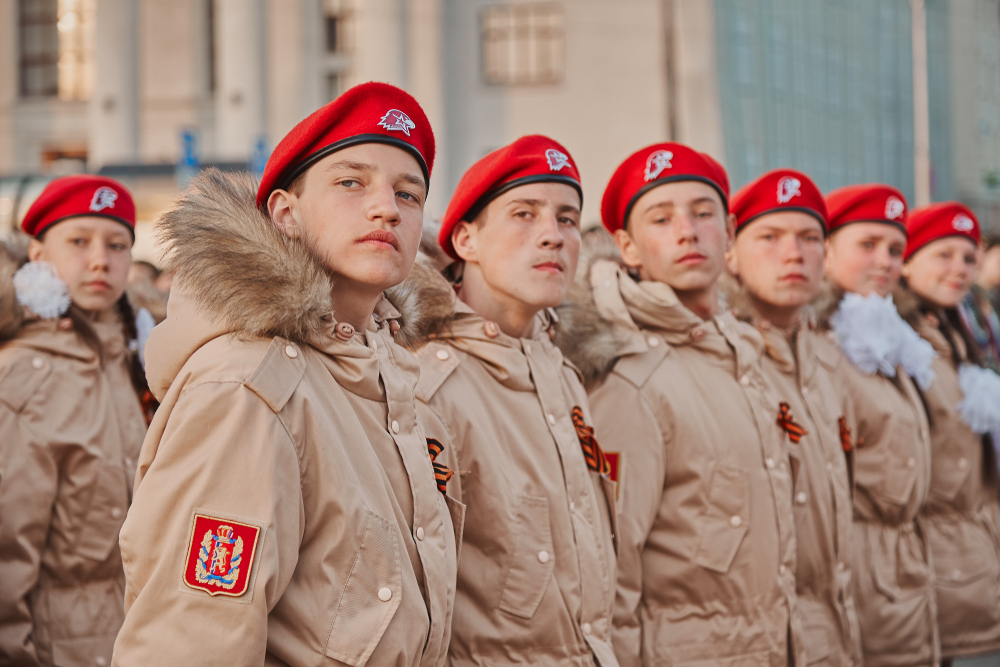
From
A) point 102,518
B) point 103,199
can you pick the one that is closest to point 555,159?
point 103,199

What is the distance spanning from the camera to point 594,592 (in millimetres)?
2781

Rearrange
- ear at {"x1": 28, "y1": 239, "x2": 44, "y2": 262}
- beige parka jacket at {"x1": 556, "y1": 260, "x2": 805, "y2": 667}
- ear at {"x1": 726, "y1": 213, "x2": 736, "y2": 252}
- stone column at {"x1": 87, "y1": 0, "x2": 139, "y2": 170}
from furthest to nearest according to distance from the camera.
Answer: stone column at {"x1": 87, "y1": 0, "x2": 139, "y2": 170}
ear at {"x1": 28, "y1": 239, "x2": 44, "y2": 262}
ear at {"x1": 726, "y1": 213, "x2": 736, "y2": 252}
beige parka jacket at {"x1": 556, "y1": 260, "x2": 805, "y2": 667}

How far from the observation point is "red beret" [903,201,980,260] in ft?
17.5

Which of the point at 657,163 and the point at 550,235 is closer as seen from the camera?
the point at 550,235

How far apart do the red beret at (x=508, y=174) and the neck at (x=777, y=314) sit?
4.42 ft

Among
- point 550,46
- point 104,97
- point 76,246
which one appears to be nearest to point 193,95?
point 104,97

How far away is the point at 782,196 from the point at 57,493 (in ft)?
10.2

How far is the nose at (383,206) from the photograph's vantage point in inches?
86.7

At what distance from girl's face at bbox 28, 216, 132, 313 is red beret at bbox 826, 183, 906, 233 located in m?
3.23

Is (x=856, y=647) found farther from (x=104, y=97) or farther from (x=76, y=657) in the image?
(x=104, y=97)

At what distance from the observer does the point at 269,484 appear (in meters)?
1.84

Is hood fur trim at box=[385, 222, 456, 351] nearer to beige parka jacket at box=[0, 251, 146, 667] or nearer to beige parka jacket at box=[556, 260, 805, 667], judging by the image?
beige parka jacket at box=[556, 260, 805, 667]

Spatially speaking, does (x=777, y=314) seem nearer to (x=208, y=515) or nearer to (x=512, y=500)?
(x=512, y=500)

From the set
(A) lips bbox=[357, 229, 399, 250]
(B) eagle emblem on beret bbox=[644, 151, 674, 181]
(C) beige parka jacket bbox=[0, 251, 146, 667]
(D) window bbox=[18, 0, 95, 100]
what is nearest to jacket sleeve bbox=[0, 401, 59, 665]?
(C) beige parka jacket bbox=[0, 251, 146, 667]
